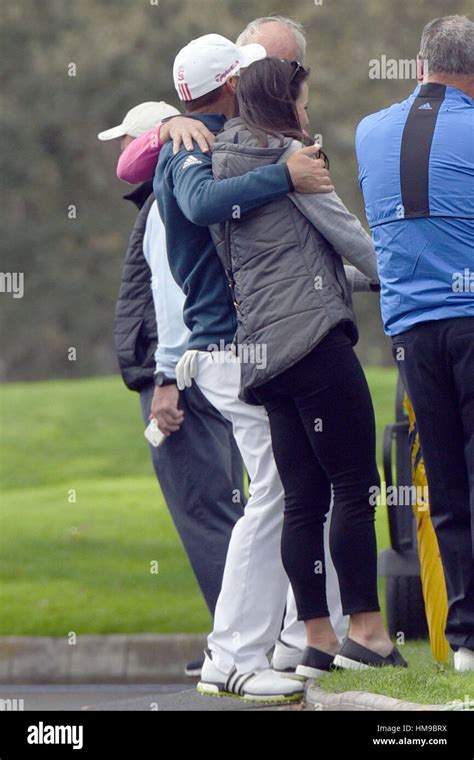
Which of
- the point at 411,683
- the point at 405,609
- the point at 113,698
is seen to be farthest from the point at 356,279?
the point at 113,698

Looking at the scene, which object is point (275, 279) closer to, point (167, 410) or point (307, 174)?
point (307, 174)

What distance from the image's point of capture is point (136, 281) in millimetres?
6402

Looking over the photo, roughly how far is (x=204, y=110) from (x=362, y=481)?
1322 mm

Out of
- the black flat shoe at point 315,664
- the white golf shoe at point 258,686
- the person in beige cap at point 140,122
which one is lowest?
the white golf shoe at point 258,686

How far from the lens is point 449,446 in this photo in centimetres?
521

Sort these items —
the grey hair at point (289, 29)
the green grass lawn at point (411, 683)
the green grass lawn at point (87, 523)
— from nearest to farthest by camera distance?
the green grass lawn at point (411, 683) → the grey hair at point (289, 29) → the green grass lawn at point (87, 523)

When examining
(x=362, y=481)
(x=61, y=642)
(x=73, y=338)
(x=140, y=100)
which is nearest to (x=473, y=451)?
(x=362, y=481)

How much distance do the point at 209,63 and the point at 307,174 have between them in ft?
1.83

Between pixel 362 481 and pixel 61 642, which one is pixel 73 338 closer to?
pixel 61 642

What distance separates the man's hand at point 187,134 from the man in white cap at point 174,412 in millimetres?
821

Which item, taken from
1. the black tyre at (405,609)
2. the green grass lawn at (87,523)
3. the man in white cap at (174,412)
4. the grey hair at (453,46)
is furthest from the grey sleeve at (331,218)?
the green grass lawn at (87,523)

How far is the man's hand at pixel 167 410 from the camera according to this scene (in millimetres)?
6074


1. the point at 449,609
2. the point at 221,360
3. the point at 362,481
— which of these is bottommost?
the point at 449,609

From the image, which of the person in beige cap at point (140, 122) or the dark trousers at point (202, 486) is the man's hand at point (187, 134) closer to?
the person in beige cap at point (140, 122)
